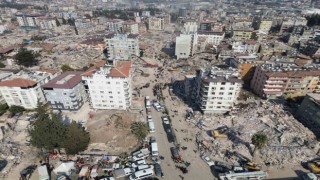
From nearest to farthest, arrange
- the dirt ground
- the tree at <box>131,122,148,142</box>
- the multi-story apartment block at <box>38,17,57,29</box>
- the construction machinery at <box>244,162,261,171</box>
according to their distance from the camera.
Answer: the construction machinery at <box>244,162,261,171</box> → the tree at <box>131,122,148,142</box> → the dirt ground → the multi-story apartment block at <box>38,17,57,29</box>

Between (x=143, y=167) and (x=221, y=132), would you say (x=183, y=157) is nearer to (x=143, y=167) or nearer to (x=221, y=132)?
(x=143, y=167)

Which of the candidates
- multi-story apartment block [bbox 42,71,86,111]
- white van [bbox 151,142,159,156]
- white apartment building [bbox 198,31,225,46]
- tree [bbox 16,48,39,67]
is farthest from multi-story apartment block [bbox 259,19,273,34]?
tree [bbox 16,48,39,67]

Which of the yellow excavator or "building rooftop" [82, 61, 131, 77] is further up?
"building rooftop" [82, 61, 131, 77]

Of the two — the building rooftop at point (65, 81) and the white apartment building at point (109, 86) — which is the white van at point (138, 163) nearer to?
the white apartment building at point (109, 86)

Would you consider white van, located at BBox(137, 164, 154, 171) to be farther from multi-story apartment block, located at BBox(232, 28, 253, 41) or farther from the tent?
multi-story apartment block, located at BBox(232, 28, 253, 41)

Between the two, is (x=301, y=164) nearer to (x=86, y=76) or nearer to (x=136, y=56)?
(x=86, y=76)

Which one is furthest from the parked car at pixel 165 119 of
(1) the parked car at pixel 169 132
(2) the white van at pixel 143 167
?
(2) the white van at pixel 143 167

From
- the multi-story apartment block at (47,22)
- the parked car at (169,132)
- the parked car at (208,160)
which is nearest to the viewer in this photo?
the parked car at (208,160)
